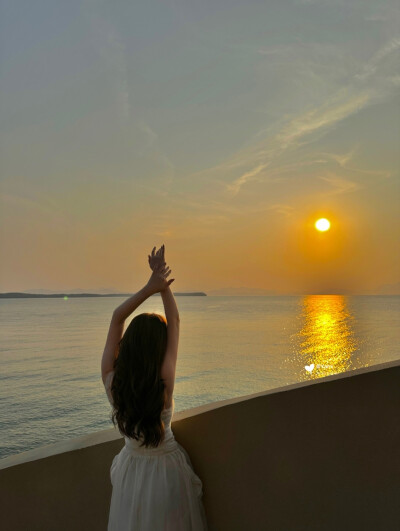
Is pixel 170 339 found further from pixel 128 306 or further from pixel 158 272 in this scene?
pixel 158 272

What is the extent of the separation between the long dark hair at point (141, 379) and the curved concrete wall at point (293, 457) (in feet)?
1.06

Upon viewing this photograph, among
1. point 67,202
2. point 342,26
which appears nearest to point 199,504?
point 342,26

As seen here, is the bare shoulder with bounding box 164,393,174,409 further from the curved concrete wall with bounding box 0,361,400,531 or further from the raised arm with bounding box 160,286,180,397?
the curved concrete wall with bounding box 0,361,400,531

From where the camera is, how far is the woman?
2.15 metres

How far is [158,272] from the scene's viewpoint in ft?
8.11

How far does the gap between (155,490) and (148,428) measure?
299mm

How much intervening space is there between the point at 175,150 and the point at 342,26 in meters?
36.3

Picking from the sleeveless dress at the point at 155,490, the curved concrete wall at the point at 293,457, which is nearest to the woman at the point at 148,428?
the sleeveless dress at the point at 155,490

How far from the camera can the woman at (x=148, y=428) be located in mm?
2152

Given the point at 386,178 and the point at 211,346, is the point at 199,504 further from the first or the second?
the point at 386,178

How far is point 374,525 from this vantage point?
223 centimetres

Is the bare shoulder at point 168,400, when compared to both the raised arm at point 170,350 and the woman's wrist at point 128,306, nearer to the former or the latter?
the raised arm at point 170,350

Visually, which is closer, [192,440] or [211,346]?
[192,440]

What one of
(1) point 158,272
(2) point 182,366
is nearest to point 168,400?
(1) point 158,272
